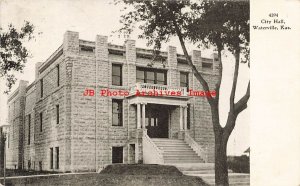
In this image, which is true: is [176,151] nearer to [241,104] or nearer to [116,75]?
[116,75]

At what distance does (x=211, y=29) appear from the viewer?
40.7ft

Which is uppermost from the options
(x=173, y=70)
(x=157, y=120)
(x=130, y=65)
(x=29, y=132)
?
(x=130, y=65)

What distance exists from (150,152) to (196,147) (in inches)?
74.4

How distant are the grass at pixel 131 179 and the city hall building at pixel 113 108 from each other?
1541mm

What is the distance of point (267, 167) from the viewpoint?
1083cm

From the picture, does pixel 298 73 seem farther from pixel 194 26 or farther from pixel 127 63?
pixel 127 63

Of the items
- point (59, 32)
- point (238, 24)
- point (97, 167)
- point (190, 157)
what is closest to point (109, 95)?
point (97, 167)

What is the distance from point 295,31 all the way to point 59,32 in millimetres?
6370

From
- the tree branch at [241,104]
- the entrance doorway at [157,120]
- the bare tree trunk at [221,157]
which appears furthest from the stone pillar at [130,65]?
the tree branch at [241,104]

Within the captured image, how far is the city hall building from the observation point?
1639 centimetres

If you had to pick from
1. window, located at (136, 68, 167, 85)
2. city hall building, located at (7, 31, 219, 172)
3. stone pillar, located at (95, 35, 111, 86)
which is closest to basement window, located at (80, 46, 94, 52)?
city hall building, located at (7, 31, 219, 172)

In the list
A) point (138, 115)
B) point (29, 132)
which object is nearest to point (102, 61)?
point (138, 115)

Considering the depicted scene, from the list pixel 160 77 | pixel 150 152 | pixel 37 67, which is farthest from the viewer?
pixel 160 77

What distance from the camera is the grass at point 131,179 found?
40.8 ft
